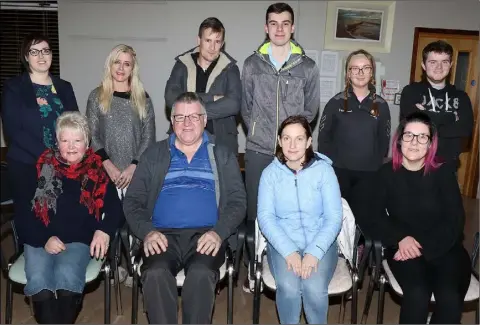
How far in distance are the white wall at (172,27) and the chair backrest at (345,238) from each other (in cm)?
283

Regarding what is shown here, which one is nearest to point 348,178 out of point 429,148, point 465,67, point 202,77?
point 429,148

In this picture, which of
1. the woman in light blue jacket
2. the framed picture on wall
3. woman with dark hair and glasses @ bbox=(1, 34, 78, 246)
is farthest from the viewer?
the framed picture on wall

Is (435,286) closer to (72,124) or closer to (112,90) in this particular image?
(72,124)

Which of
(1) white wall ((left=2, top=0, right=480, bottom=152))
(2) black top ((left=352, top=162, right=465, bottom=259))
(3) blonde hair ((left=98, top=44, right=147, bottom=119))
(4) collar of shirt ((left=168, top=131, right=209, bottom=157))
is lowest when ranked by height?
(2) black top ((left=352, top=162, right=465, bottom=259))

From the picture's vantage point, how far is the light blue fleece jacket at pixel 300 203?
96.3 inches

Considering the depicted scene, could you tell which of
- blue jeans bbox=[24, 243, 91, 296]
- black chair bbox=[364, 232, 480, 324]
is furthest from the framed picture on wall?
blue jeans bbox=[24, 243, 91, 296]

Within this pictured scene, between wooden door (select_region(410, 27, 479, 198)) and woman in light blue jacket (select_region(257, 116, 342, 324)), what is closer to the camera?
woman in light blue jacket (select_region(257, 116, 342, 324))

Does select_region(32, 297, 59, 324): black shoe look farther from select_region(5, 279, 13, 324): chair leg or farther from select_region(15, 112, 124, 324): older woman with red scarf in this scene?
select_region(5, 279, 13, 324): chair leg

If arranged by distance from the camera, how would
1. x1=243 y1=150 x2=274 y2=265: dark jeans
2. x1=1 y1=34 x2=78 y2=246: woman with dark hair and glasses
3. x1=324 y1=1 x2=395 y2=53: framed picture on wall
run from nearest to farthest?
x1=1 y1=34 x2=78 y2=246: woman with dark hair and glasses
x1=243 y1=150 x2=274 y2=265: dark jeans
x1=324 y1=1 x2=395 y2=53: framed picture on wall

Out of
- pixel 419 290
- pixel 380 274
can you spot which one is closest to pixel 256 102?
pixel 380 274

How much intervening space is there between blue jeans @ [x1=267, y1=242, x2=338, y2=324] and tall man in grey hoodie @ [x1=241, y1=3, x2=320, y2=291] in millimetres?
894

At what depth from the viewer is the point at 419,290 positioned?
2227mm

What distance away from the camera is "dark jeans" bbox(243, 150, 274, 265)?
9.95ft

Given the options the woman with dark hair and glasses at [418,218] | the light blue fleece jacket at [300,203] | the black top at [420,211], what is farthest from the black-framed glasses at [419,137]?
the light blue fleece jacket at [300,203]
